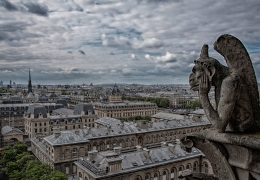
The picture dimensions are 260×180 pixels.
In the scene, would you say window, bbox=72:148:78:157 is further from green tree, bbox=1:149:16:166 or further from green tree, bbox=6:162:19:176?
green tree, bbox=1:149:16:166

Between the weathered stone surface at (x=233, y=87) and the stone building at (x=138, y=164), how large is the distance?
2974 centimetres

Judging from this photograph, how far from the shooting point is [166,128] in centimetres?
6800

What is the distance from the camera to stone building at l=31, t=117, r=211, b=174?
48844mm

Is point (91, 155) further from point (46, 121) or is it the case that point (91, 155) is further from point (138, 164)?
point (46, 121)

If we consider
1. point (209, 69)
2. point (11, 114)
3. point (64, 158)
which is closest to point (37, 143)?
point (64, 158)

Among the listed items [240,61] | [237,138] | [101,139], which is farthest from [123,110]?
[237,138]

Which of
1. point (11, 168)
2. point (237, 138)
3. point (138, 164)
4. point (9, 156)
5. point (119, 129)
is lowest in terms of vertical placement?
point (11, 168)

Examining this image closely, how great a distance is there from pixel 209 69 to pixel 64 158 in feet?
153

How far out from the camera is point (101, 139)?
189ft

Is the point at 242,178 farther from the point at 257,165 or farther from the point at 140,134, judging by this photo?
the point at 140,134

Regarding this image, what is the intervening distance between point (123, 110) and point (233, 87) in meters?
118

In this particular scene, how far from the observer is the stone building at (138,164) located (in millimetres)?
35281

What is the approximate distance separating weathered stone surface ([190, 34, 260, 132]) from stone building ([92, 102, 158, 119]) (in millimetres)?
113342

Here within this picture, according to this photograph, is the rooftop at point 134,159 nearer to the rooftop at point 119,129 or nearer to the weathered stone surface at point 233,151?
the rooftop at point 119,129
